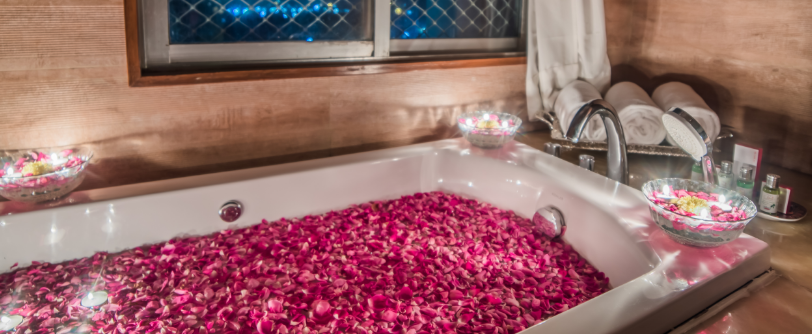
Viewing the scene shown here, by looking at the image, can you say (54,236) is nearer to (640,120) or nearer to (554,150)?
(554,150)

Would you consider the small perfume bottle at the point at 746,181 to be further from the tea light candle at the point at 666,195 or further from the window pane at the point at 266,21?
the window pane at the point at 266,21

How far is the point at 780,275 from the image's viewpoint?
3.88 feet

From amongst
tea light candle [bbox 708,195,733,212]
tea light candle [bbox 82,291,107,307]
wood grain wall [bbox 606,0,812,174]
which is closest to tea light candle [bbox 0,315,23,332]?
tea light candle [bbox 82,291,107,307]

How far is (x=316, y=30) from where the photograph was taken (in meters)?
1.97

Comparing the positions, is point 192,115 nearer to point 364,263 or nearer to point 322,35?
point 322,35

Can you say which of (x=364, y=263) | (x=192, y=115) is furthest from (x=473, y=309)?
(x=192, y=115)

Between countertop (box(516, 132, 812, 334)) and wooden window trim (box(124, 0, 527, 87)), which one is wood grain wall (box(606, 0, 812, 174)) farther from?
wooden window trim (box(124, 0, 527, 87))

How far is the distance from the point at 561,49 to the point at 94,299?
6.31ft

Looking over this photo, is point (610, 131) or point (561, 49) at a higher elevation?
point (561, 49)

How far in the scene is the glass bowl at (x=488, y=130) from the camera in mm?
1958

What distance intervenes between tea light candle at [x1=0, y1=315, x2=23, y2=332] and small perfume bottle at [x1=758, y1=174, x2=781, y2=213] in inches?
77.8

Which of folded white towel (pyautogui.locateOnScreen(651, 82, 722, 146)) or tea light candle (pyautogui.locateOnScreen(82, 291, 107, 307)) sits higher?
folded white towel (pyautogui.locateOnScreen(651, 82, 722, 146))

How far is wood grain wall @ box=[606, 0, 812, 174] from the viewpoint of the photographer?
5.99 ft

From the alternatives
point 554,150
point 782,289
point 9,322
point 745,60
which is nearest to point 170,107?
point 9,322
